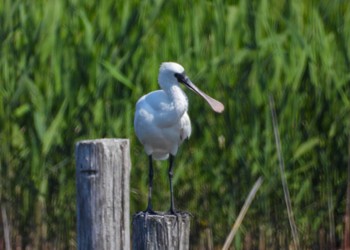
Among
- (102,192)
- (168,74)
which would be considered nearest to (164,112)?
(168,74)

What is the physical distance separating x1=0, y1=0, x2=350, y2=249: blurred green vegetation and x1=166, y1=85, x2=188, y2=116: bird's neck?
0.74 meters

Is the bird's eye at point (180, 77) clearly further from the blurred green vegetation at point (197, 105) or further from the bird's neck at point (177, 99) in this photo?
the blurred green vegetation at point (197, 105)

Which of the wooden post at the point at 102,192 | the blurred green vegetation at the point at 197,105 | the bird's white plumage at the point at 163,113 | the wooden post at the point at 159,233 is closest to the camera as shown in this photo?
the wooden post at the point at 102,192

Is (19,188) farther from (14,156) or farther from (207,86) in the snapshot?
(207,86)

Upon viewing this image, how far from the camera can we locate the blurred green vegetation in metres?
4.67

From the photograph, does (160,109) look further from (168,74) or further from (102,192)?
(102,192)

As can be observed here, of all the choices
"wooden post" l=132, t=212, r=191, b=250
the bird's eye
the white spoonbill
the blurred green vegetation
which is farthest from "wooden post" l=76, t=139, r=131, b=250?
the blurred green vegetation

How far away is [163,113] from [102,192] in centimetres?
99

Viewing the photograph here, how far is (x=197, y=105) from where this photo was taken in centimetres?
470

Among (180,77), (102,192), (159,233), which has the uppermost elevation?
(180,77)

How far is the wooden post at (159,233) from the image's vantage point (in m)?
3.11

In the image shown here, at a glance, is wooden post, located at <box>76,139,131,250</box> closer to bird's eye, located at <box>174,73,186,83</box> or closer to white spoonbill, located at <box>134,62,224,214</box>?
white spoonbill, located at <box>134,62,224,214</box>

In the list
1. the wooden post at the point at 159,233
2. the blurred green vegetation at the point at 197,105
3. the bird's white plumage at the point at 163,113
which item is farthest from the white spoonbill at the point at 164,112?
the blurred green vegetation at the point at 197,105

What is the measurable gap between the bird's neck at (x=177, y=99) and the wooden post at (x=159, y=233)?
731 mm
